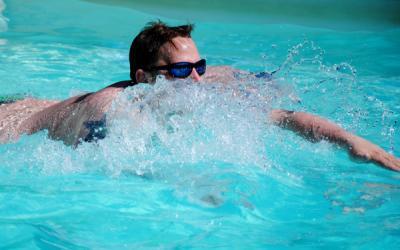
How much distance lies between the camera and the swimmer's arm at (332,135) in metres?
2.87

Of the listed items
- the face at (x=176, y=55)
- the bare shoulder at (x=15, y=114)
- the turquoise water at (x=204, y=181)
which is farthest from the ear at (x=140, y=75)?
the bare shoulder at (x=15, y=114)

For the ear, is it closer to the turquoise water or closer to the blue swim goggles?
the blue swim goggles

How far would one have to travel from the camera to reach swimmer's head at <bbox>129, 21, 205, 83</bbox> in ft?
11.4

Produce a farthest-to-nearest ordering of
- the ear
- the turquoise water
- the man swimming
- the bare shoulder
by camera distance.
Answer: the bare shoulder < the ear < the man swimming < the turquoise water

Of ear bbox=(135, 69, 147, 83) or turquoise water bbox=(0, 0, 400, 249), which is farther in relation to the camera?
ear bbox=(135, 69, 147, 83)

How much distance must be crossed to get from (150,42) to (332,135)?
4.23 ft

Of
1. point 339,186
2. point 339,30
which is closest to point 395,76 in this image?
point 339,30

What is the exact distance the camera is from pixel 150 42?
3525 millimetres

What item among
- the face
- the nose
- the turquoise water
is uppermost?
the face

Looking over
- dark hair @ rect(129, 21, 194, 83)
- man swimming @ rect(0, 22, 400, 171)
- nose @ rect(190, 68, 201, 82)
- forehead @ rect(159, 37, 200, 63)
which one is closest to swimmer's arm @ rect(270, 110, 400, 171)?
man swimming @ rect(0, 22, 400, 171)

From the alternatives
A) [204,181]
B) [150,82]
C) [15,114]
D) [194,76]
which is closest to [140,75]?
[150,82]

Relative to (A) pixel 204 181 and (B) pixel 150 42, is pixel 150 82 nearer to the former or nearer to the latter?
(B) pixel 150 42

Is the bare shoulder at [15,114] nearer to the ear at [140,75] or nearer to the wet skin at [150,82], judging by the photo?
the wet skin at [150,82]

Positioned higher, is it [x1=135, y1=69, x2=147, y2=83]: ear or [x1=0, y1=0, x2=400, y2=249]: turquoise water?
Answer: [x1=135, y1=69, x2=147, y2=83]: ear
